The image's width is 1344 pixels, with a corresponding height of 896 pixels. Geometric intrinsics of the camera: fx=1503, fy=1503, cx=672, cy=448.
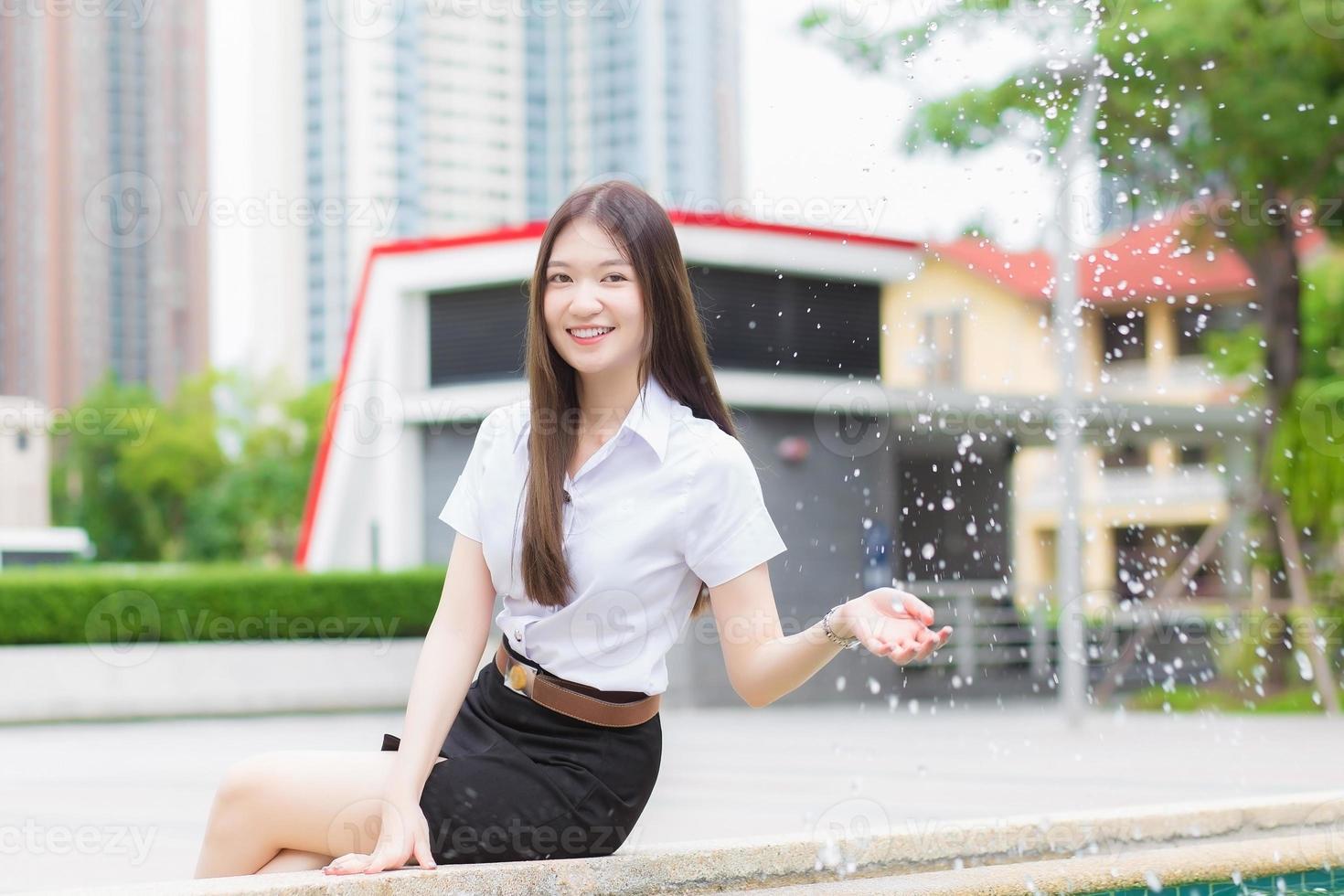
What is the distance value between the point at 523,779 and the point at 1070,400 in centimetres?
1069

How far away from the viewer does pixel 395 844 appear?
2387 mm

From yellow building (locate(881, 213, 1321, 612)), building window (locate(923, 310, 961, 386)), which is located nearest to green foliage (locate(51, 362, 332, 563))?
yellow building (locate(881, 213, 1321, 612))

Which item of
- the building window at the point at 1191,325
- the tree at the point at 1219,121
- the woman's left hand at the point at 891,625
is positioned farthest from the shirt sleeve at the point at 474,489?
the building window at the point at 1191,325

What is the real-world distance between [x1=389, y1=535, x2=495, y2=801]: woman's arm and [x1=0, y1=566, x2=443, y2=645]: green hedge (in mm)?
13181

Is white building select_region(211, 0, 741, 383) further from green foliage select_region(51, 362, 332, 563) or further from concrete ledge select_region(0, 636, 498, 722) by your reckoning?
concrete ledge select_region(0, 636, 498, 722)

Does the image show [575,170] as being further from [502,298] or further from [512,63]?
[502,298]

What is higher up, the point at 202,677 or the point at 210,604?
the point at 210,604

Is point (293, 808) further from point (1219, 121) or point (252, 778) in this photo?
point (1219, 121)

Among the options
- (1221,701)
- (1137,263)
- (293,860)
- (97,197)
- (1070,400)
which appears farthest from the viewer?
(97,197)

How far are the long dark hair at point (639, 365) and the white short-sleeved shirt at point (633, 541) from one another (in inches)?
1.9

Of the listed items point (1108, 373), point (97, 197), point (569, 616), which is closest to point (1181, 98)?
point (569, 616)

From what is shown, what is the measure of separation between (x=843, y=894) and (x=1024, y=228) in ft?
16.6

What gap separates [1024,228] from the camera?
7.25m

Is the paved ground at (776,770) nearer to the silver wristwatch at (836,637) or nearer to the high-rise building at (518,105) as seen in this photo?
the silver wristwatch at (836,637)
